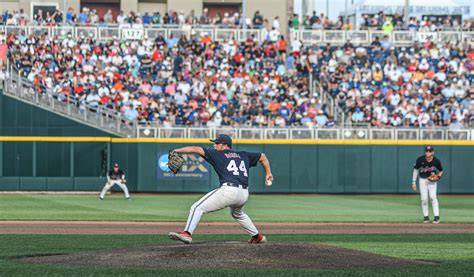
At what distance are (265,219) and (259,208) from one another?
516 cm

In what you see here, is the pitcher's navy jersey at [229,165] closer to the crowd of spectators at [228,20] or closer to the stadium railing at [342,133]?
the stadium railing at [342,133]

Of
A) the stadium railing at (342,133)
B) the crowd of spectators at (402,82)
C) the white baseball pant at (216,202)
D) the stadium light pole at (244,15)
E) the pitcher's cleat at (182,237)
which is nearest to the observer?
the pitcher's cleat at (182,237)

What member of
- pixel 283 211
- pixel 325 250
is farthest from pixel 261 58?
pixel 325 250

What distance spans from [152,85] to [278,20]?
8.53 metres

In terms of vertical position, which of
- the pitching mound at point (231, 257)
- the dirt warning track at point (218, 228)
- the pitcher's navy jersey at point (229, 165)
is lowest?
the dirt warning track at point (218, 228)

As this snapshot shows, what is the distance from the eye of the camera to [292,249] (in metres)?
14.7

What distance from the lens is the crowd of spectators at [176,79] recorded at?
41.5 metres

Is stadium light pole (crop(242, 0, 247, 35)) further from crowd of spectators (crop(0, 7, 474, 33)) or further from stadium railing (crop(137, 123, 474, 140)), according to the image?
stadium railing (crop(137, 123, 474, 140))

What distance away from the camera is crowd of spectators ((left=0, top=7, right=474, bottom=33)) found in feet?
149

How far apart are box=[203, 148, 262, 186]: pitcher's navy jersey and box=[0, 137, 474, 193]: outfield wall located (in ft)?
83.0

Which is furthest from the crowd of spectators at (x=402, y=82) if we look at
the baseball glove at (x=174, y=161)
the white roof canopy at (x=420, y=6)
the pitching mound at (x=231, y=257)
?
the pitching mound at (x=231, y=257)

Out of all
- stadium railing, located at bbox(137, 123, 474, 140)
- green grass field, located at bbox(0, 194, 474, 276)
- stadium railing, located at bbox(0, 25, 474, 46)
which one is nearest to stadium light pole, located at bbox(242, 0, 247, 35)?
stadium railing, located at bbox(0, 25, 474, 46)

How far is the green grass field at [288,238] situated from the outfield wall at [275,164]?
20336mm

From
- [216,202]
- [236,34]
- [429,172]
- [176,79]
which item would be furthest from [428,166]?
[236,34]
